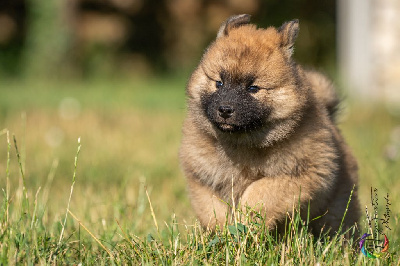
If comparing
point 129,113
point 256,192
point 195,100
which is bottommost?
point 129,113

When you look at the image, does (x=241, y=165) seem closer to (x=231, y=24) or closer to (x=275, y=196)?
(x=275, y=196)

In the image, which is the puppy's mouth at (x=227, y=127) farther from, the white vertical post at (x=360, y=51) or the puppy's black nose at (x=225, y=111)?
the white vertical post at (x=360, y=51)

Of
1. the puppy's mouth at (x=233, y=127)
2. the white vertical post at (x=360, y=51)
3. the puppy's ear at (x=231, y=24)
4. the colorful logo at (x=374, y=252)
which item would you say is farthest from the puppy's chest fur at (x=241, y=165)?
the white vertical post at (x=360, y=51)

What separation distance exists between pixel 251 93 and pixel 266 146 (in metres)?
0.28

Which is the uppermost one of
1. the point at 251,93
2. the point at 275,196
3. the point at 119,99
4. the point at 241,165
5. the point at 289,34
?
the point at 289,34

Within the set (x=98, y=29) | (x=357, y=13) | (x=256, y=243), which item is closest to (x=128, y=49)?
(x=98, y=29)

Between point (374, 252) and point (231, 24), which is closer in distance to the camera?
point (374, 252)

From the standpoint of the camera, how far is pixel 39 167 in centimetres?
499

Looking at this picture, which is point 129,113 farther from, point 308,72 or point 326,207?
point 326,207

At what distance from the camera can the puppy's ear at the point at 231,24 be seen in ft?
11.3

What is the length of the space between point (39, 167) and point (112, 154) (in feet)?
2.69

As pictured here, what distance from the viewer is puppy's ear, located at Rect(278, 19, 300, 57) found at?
336 centimetres

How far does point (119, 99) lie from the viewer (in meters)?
10.3

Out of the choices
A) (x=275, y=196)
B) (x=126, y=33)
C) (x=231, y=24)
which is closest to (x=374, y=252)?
(x=275, y=196)
